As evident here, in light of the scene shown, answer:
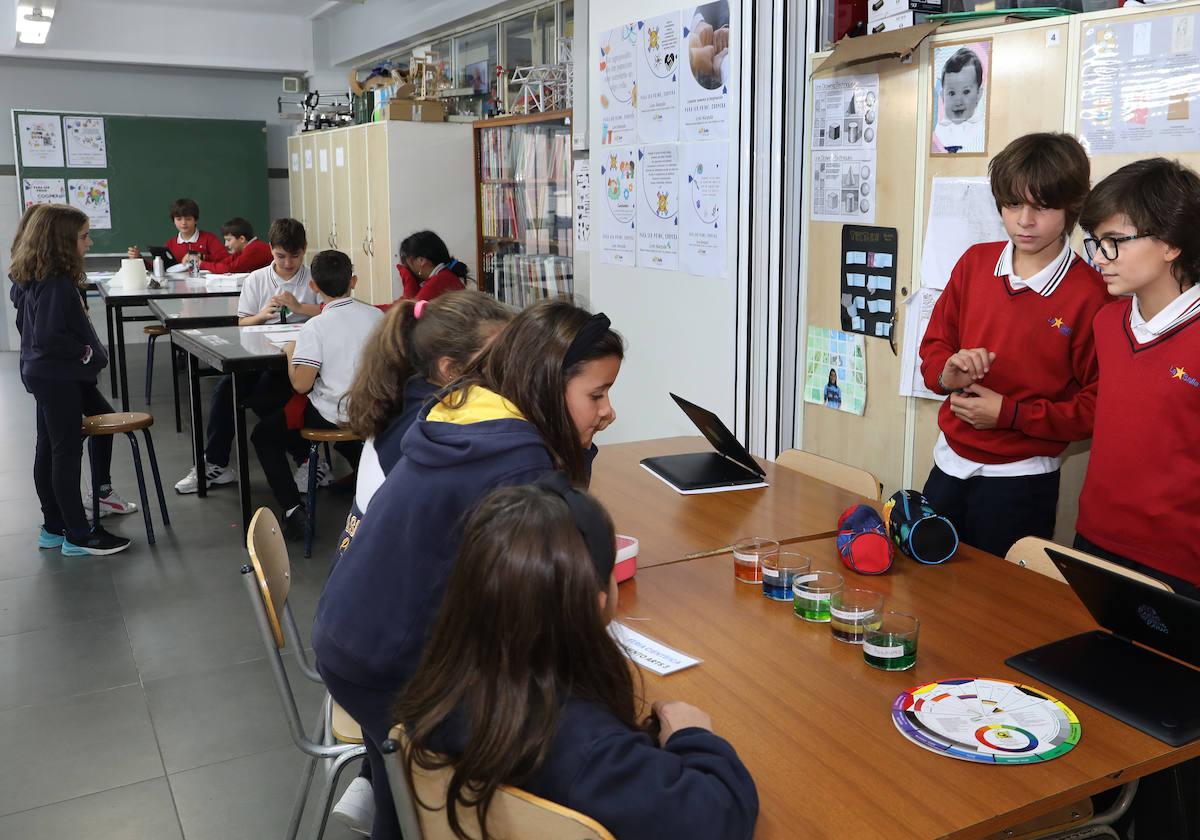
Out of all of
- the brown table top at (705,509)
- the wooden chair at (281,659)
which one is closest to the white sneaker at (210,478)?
the brown table top at (705,509)

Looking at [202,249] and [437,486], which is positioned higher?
[202,249]

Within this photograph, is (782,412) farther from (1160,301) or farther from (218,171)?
(218,171)

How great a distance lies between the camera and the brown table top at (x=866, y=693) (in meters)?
1.22

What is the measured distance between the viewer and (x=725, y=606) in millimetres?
1842

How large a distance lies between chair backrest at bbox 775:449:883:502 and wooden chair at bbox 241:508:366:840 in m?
1.36

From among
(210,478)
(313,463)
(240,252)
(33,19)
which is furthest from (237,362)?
(33,19)

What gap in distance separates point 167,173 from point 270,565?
8.95m

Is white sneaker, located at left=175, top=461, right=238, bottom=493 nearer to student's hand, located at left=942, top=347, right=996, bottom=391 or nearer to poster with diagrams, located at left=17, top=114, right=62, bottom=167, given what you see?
student's hand, located at left=942, top=347, right=996, bottom=391

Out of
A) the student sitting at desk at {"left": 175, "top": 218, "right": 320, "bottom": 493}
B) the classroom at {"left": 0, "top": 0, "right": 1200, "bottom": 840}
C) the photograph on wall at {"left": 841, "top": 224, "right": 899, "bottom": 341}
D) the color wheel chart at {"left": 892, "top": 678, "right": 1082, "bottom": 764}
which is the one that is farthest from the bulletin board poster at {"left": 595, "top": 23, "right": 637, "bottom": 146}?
the color wheel chart at {"left": 892, "top": 678, "right": 1082, "bottom": 764}

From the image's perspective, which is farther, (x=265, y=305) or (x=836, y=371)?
(x=265, y=305)

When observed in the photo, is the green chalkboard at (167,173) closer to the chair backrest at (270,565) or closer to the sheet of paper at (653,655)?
the chair backrest at (270,565)

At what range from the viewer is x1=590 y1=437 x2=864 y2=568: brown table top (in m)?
2.21

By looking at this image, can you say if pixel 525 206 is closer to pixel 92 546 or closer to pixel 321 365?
pixel 321 365

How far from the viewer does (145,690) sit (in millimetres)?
3020
